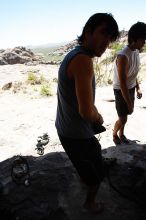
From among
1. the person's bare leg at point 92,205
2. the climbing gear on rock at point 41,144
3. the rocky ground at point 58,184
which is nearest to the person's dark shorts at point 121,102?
the rocky ground at point 58,184

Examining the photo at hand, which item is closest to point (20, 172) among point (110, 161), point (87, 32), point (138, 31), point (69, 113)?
point (110, 161)

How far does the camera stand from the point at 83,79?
221 centimetres

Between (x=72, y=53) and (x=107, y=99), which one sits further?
(x=107, y=99)

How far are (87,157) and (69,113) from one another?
40 centimetres

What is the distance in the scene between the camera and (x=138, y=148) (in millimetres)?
4402

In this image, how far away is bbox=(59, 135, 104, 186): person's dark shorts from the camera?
8.81ft

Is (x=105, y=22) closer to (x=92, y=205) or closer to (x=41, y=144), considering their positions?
(x=92, y=205)

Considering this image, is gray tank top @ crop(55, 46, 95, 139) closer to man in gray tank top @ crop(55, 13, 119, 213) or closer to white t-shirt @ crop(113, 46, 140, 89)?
man in gray tank top @ crop(55, 13, 119, 213)

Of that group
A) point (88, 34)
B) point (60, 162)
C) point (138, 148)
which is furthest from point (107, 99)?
point (88, 34)

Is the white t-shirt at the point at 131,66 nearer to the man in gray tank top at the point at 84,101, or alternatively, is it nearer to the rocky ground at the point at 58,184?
the rocky ground at the point at 58,184

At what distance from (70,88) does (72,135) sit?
43cm

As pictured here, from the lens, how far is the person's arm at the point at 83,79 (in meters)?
2.20

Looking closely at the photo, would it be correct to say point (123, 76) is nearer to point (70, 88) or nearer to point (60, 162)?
point (60, 162)

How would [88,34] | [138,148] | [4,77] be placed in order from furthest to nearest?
1. [4,77]
2. [138,148]
3. [88,34]
